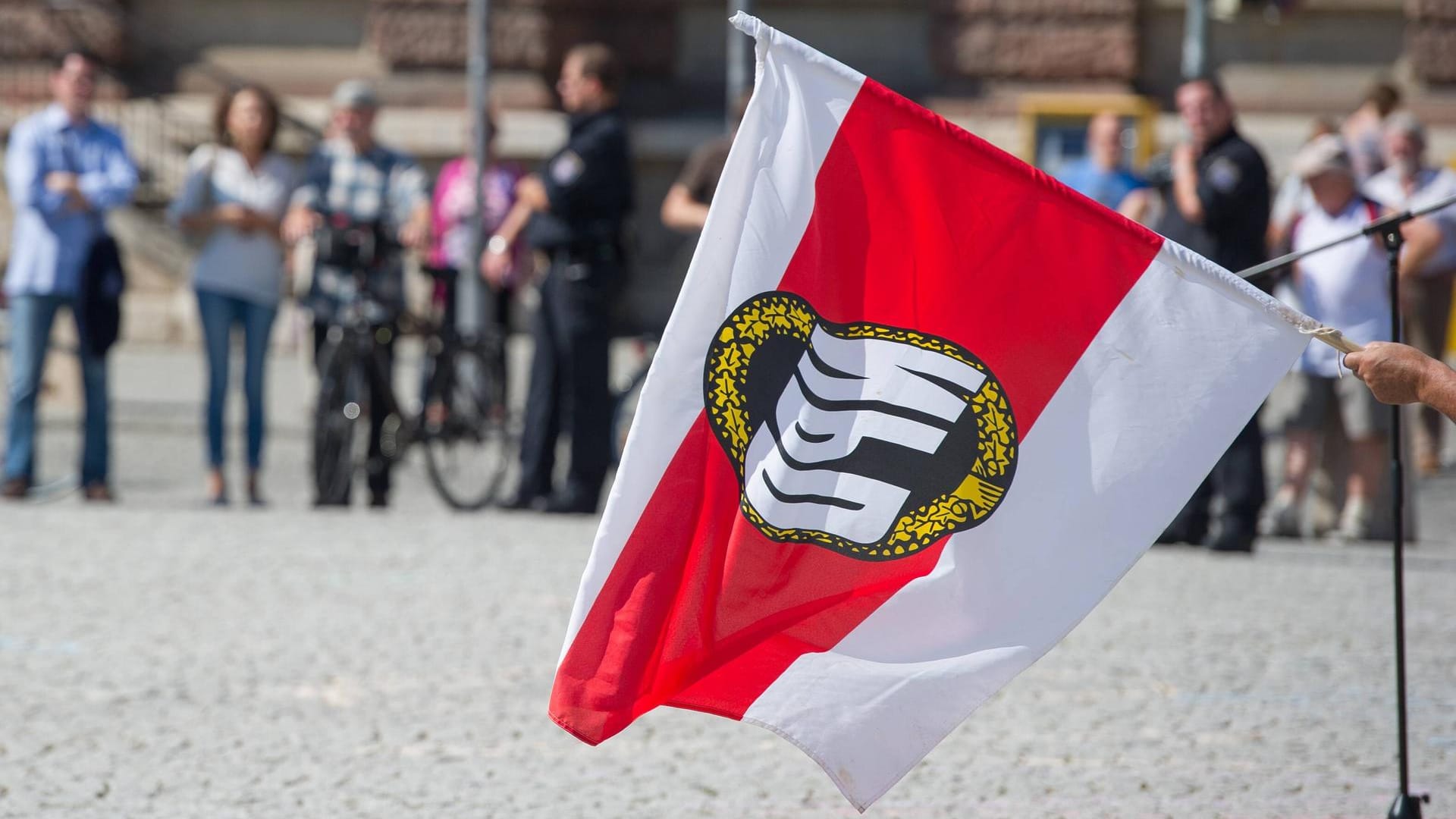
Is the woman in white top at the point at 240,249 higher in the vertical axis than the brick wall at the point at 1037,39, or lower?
lower

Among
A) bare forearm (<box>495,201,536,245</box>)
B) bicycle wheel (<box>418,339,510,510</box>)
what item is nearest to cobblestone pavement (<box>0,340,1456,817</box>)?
bicycle wheel (<box>418,339,510,510</box>)

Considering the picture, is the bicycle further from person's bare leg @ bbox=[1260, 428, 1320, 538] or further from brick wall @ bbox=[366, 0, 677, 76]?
brick wall @ bbox=[366, 0, 677, 76]

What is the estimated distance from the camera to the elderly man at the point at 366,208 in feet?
29.8

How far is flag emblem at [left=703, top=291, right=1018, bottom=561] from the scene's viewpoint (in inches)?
132

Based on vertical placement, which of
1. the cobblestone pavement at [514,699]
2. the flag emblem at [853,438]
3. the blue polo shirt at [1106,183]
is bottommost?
the cobblestone pavement at [514,699]

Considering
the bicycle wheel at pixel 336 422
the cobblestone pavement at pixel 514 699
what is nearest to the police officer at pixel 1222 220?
the cobblestone pavement at pixel 514 699

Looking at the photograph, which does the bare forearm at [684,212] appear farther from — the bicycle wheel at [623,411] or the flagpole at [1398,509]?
the flagpole at [1398,509]

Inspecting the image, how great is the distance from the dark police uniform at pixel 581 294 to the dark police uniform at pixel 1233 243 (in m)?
2.51

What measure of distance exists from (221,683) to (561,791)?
4.59ft

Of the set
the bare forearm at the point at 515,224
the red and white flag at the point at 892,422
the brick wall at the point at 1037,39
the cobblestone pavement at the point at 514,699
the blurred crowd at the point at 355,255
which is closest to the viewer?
the red and white flag at the point at 892,422

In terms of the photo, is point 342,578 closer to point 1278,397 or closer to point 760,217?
point 760,217

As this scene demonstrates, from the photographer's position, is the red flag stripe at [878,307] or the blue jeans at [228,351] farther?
the blue jeans at [228,351]

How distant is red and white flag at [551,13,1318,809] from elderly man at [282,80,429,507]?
5881 mm

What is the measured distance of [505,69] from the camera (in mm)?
18031
